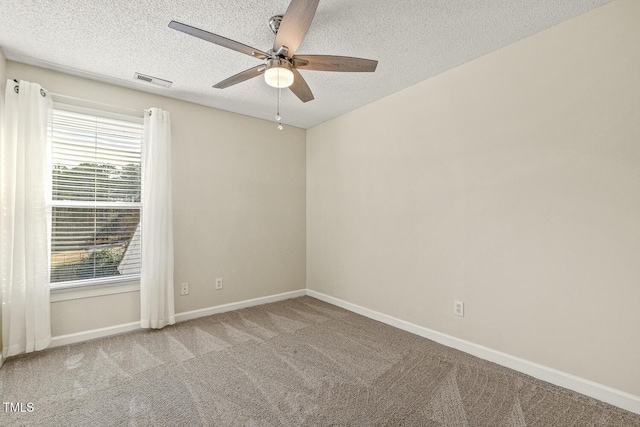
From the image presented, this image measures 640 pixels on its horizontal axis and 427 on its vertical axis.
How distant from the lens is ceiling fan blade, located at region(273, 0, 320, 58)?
4.80 feet

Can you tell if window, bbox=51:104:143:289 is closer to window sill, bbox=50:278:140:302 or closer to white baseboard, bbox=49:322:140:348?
window sill, bbox=50:278:140:302

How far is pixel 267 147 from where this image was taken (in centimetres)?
401

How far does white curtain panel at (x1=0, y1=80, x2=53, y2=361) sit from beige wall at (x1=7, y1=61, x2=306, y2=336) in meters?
0.21

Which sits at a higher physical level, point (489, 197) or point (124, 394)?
point (489, 197)

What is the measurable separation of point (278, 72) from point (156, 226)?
208 cm

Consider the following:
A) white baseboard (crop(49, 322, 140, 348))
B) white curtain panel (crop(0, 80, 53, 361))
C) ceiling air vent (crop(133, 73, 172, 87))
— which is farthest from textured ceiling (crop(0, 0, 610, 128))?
white baseboard (crop(49, 322, 140, 348))

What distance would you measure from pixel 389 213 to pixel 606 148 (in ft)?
5.81

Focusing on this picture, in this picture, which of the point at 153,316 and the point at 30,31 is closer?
the point at 30,31

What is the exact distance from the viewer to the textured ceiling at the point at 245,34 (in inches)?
73.2

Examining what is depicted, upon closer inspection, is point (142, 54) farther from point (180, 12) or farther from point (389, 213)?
point (389, 213)

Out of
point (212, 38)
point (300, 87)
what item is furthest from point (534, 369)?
point (212, 38)

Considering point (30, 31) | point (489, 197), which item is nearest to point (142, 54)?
point (30, 31)

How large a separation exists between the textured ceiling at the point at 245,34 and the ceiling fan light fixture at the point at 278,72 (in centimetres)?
34

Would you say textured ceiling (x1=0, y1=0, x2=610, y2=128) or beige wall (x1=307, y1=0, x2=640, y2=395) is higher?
textured ceiling (x1=0, y1=0, x2=610, y2=128)
